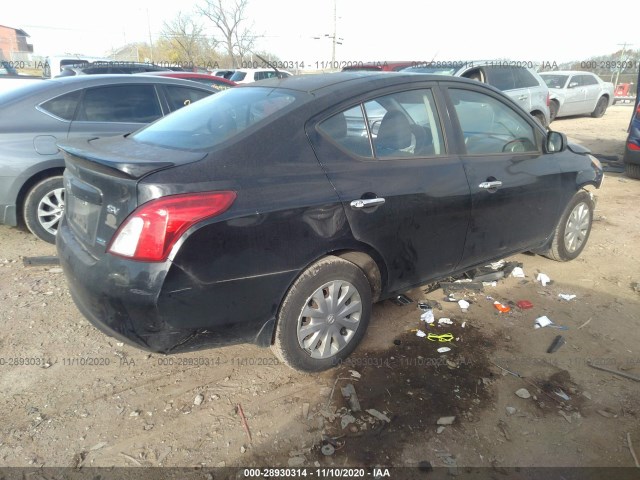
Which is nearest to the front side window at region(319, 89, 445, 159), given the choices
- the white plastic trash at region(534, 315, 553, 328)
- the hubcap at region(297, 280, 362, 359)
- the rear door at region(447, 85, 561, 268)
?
the rear door at region(447, 85, 561, 268)

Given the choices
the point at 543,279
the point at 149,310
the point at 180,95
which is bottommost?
the point at 543,279

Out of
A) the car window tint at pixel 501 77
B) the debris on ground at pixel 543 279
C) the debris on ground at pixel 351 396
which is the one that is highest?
the car window tint at pixel 501 77

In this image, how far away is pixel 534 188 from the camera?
3756 mm

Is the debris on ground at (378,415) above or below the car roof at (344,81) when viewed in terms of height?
below

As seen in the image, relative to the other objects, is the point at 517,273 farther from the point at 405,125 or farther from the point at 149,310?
the point at 149,310

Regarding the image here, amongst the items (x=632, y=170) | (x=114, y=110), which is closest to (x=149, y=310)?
(x=114, y=110)

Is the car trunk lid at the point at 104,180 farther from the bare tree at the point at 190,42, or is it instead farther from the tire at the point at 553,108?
the bare tree at the point at 190,42

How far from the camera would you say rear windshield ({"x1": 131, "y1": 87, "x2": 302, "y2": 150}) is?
2.66 metres

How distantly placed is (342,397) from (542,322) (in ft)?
5.85

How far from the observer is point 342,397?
2729 millimetres

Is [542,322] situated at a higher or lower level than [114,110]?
lower

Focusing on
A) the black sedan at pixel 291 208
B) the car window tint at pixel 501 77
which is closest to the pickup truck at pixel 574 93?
the car window tint at pixel 501 77

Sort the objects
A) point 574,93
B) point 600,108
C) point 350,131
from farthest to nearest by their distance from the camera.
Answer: point 600,108
point 574,93
point 350,131

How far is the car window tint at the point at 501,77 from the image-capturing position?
32.0 ft
